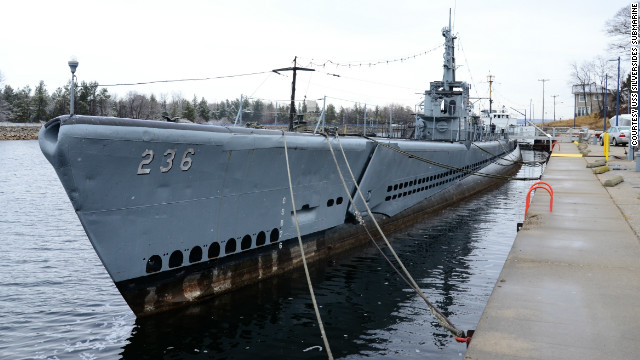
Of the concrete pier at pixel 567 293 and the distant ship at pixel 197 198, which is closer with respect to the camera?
the concrete pier at pixel 567 293

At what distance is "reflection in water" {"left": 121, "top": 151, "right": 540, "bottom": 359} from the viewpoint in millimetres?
7918

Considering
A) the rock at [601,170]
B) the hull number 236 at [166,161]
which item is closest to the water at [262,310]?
the hull number 236 at [166,161]

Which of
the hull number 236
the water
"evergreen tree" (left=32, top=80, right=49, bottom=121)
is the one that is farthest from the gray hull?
"evergreen tree" (left=32, top=80, right=49, bottom=121)

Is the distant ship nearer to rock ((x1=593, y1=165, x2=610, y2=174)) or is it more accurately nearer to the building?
rock ((x1=593, y1=165, x2=610, y2=174))

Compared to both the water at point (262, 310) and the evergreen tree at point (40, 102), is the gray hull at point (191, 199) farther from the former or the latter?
the evergreen tree at point (40, 102)

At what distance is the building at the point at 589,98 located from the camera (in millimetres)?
96988

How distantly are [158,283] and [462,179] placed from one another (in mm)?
18466

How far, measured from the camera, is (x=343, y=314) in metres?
9.49

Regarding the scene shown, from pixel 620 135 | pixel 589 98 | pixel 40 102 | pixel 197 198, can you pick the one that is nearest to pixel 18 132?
pixel 40 102

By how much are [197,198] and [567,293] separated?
A: 5821 millimetres

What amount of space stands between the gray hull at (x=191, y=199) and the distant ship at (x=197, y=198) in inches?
0.7

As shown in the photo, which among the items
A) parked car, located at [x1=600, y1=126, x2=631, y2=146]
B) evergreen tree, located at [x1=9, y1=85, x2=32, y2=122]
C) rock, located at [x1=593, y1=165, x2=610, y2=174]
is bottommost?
rock, located at [x1=593, y1=165, x2=610, y2=174]

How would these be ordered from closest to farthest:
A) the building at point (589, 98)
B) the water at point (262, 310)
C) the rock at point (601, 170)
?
the water at point (262, 310) → the rock at point (601, 170) → the building at point (589, 98)

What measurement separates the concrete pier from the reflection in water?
1.49m
